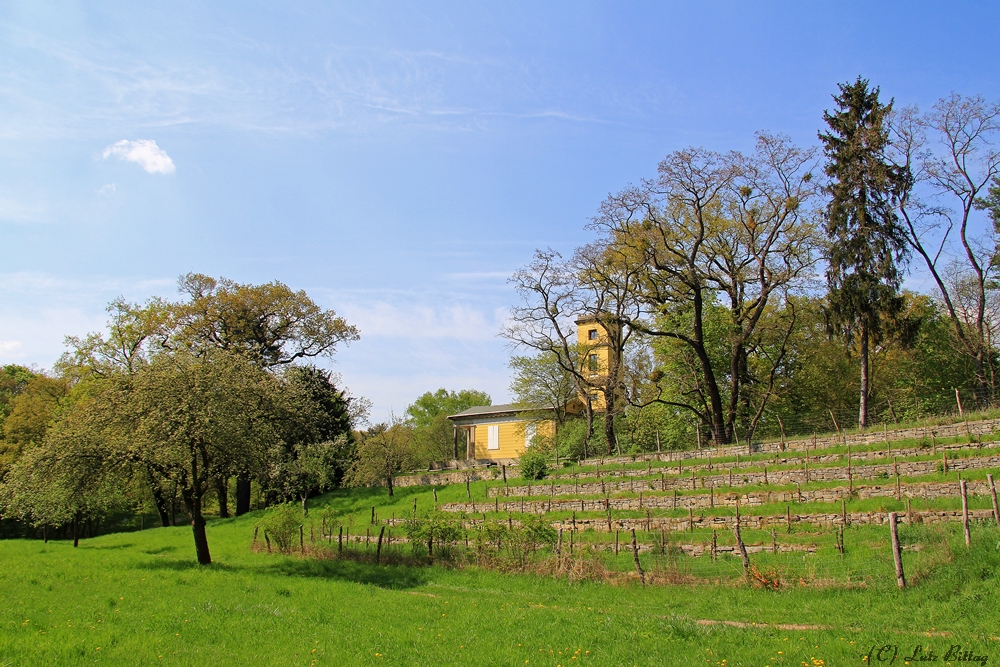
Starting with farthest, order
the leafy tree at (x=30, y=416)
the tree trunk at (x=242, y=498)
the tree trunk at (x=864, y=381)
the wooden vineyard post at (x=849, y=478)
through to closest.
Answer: the leafy tree at (x=30, y=416) → the tree trunk at (x=242, y=498) → the tree trunk at (x=864, y=381) → the wooden vineyard post at (x=849, y=478)

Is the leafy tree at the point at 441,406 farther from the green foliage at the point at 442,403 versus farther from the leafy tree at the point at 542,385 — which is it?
the leafy tree at the point at 542,385

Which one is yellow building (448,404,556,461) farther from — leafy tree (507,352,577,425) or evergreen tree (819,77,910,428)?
evergreen tree (819,77,910,428)

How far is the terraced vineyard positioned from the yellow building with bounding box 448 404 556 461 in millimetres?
22304

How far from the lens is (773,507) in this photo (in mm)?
22203

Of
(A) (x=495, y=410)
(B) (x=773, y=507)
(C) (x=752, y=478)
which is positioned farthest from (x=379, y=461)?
(B) (x=773, y=507)

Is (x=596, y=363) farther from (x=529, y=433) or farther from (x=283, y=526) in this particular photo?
(x=283, y=526)

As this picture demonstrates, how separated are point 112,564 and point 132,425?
4382 mm

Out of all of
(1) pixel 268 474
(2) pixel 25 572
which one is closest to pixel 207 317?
(1) pixel 268 474

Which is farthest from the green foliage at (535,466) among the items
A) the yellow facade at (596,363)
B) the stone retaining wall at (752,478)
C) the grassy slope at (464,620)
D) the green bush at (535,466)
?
the grassy slope at (464,620)

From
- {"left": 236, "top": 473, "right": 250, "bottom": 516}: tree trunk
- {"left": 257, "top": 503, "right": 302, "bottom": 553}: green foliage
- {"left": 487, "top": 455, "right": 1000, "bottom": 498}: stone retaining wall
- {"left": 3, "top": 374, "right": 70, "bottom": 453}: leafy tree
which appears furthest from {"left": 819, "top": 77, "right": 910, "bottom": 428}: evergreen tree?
{"left": 3, "top": 374, "right": 70, "bottom": 453}: leafy tree

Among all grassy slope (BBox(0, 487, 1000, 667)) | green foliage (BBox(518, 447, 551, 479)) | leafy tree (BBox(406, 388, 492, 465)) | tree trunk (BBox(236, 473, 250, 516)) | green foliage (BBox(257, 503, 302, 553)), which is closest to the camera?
grassy slope (BBox(0, 487, 1000, 667))

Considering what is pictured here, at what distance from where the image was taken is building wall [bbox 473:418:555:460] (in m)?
59.0

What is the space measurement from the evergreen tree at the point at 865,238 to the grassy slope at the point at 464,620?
60.4 feet

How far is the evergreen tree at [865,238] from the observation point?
99.2ft
